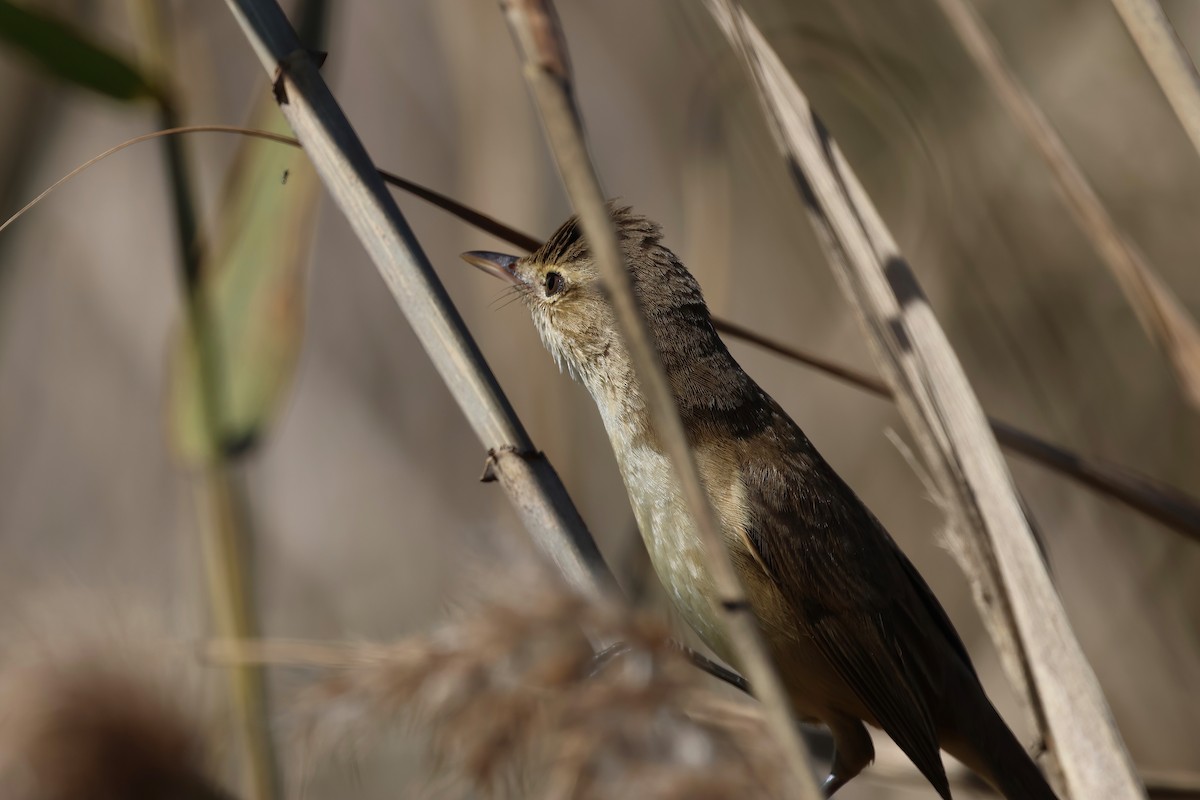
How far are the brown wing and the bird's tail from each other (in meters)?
0.10

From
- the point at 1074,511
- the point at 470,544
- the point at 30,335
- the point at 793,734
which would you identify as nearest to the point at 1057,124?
the point at 1074,511

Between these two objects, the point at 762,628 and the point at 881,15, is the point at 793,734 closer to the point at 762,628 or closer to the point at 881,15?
the point at 762,628

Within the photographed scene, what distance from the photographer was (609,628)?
1.16 metres

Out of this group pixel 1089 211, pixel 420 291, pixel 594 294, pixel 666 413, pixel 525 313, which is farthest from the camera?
pixel 525 313

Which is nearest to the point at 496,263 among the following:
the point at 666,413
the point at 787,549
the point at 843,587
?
the point at 787,549

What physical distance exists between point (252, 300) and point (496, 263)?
585mm

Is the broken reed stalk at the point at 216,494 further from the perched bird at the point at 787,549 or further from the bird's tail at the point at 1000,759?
the bird's tail at the point at 1000,759

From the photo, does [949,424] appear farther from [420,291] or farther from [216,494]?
[216,494]

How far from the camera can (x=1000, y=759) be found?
210 cm

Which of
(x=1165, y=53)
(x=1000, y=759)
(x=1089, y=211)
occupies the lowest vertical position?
(x=1000, y=759)

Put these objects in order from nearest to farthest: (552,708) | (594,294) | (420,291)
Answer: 1. (552,708)
2. (420,291)
3. (594,294)

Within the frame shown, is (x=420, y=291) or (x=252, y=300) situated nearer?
(x=420, y=291)

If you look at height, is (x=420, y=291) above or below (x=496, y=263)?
below

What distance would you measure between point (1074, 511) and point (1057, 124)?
1.15 meters
